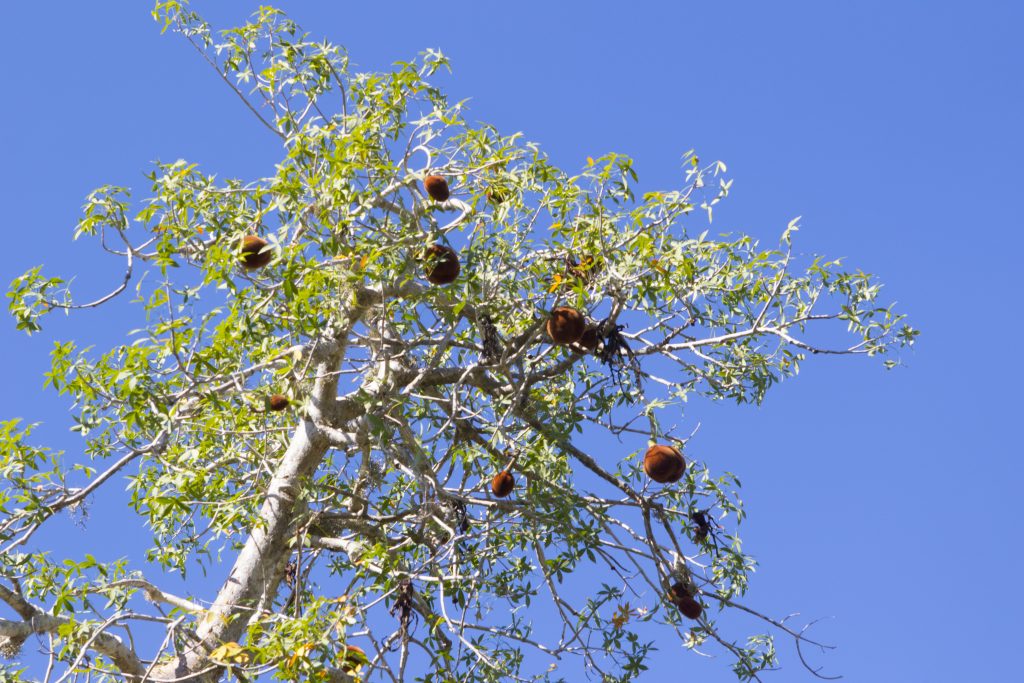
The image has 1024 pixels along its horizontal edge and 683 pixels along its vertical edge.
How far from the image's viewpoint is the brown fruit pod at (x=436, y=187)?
247 inches

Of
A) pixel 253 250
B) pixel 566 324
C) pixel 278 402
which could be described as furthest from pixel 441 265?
pixel 278 402

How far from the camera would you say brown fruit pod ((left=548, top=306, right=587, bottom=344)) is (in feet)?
18.8

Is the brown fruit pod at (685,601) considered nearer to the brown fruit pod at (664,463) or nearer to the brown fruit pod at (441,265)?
the brown fruit pod at (664,463)

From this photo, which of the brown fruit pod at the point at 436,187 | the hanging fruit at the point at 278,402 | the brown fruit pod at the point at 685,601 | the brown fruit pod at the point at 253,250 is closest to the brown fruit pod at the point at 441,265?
the brown fruit pod at the point at 436,187

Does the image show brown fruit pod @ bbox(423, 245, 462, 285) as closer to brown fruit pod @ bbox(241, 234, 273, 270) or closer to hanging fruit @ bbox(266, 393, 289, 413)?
brown fruit pod @ bbox(241, 234, 273, 270)

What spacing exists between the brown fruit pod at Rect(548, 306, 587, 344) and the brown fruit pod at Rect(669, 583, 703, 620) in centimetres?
161

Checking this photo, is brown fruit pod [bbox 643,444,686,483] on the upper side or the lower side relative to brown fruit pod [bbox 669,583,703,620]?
upper

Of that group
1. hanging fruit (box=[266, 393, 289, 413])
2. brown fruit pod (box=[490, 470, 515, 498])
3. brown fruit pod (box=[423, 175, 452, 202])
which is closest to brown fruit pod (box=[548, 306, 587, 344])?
brown fruit pod (box=[423, 175, 452, 202])

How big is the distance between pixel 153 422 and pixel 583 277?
2.13 metres

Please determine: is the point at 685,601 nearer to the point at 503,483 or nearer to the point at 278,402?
the point at 503,483

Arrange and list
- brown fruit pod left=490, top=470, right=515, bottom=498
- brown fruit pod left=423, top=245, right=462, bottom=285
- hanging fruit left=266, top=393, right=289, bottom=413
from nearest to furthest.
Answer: brown fruit pod left=423, top=245, right=462, bottom=285 < hanging fruit left=266, top=393, right=289, bottom=413 < brown fruit pod left=490, top=470, right=515, bottom=498

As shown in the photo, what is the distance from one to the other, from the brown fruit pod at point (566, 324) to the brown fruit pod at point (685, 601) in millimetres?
1609

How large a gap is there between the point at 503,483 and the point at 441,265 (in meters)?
1.45

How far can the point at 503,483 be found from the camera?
6.76 meters
